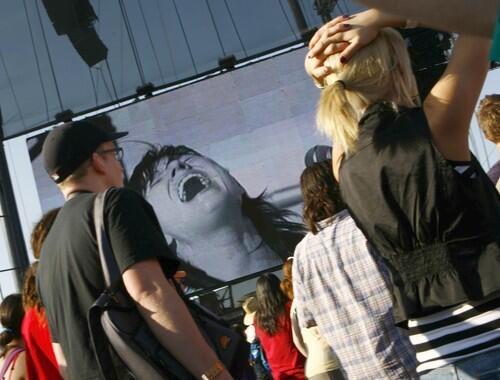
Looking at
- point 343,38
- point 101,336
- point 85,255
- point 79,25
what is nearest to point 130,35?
point 79,25

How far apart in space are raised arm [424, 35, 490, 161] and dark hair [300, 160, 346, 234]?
63.4 inches

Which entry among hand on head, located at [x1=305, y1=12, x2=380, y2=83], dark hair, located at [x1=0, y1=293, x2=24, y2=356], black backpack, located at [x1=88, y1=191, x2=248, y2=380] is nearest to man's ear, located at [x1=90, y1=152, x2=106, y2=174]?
black backpack, located at [x1=88, y1=191, x2=248, y2=380]

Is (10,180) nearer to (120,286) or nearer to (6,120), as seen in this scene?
(6,120)

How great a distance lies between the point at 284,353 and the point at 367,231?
13.5ft

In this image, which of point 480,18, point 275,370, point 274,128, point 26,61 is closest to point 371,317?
point 480,18

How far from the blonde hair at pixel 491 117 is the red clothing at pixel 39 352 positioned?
84.2 inches

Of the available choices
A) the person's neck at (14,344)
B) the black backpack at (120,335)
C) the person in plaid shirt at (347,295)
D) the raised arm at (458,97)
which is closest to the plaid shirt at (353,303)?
the person in plaid shirt at (347,295)

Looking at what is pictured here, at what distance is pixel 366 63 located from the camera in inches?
79.4

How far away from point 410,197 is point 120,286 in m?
0.94

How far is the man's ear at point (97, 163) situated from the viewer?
277 centimetres

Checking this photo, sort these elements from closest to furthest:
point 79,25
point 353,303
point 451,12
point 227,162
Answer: point 451,12 → point 353,303 → point 79,25 → point 227,162

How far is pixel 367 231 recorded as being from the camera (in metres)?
1.98

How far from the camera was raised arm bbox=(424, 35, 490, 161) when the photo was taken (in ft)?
5.71

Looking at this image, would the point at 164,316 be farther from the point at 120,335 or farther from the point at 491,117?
the point at 491,117
